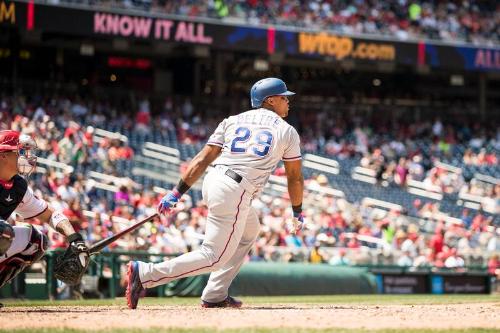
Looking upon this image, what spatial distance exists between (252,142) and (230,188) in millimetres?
432

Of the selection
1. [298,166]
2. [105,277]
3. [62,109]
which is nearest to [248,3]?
[62,109]

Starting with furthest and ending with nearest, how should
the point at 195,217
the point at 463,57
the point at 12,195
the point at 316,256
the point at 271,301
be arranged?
the point at 463,57 → the point at 195,217 → the point at 316,256 → the point at 271,301 → the point at 12,195

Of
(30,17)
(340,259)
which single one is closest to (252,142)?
(340,259)

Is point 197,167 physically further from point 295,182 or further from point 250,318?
point 250,318

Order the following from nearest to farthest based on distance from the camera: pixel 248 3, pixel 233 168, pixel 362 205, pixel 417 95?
1. pixel 233 168
2. pixel 362 205
3. pixel 248 3
4. pixel 417 95

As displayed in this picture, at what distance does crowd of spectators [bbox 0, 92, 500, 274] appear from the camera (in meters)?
17.1

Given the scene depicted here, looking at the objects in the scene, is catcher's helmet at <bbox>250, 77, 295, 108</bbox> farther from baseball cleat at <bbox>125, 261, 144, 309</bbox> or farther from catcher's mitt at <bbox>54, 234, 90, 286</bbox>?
catcher's mitt at <bbox>54, 234, 90, 286</bbox>

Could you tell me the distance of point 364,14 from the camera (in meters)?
31.6

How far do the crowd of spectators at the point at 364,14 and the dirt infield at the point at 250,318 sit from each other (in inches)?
761

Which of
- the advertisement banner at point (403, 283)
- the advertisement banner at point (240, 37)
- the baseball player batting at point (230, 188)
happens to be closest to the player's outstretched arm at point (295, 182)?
the baseball player batting at point (230, 188)

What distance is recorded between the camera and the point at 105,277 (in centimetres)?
1462

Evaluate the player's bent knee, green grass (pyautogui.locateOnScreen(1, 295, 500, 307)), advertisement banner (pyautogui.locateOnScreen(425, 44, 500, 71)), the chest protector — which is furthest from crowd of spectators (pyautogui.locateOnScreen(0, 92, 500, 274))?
advertisement banner (pyautogui.locateOnScreen(425, 44, 500, 71))

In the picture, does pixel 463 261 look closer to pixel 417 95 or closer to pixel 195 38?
pixel 195 38

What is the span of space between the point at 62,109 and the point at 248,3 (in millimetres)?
7621
